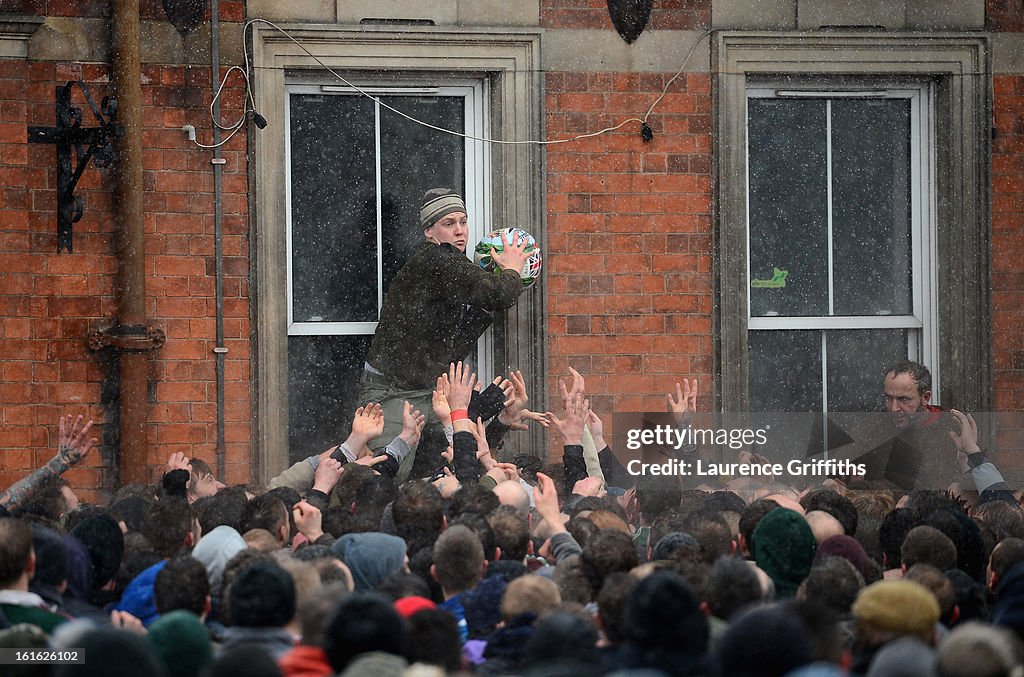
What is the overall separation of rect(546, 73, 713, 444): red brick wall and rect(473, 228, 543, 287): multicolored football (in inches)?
8.4

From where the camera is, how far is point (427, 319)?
807 centimetres

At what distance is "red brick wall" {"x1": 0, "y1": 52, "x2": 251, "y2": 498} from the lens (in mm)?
7820

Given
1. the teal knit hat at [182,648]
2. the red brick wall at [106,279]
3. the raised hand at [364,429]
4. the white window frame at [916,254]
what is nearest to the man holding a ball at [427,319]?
the raised hand at [364,429]

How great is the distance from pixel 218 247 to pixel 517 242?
1.64 m

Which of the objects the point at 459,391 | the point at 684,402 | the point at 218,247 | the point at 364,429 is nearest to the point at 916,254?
the point at 684,402

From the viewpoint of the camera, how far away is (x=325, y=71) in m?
8.29

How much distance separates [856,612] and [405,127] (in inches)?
205

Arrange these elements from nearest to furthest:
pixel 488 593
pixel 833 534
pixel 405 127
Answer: pixel 488 593 < pixel 833 534 < pixel 405 127

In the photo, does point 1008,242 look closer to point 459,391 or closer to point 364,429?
point 459,391

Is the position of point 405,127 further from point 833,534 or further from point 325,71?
point 833,534

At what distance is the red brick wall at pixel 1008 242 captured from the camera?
8.73 meters

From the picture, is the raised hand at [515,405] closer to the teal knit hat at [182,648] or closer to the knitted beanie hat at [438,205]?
the knitted beanie hat at [438,205]

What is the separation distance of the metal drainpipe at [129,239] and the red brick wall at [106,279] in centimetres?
12

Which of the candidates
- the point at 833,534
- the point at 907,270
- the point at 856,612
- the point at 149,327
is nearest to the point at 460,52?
the point at 149,327
